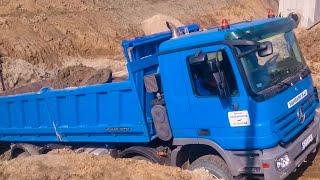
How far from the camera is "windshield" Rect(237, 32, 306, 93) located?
584 cm

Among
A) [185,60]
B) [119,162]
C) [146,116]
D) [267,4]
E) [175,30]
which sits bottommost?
[119,162]

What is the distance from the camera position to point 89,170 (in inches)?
235

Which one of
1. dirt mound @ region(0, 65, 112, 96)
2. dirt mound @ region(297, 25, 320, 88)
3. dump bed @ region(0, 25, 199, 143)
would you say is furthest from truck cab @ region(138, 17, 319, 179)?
dirt mound @ region(297, 25, 320, 88)

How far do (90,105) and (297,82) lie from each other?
3005 millimetres

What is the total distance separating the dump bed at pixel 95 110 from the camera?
6727mm

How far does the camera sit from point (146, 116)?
266 inches

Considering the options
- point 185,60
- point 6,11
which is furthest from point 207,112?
point 6,11

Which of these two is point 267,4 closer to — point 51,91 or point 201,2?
point 201,2

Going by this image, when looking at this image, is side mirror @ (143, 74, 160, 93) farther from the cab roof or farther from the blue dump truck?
the cab roof

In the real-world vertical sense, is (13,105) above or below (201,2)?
below

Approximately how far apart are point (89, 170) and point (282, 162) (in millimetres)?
2298

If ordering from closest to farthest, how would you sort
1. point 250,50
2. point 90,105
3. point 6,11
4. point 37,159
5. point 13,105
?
point 250,50, point 37,159, point 90,105, point 13,105, point 6,11

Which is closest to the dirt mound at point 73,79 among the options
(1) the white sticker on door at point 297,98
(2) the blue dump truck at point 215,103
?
(2) the blue dump truck at point 215,103

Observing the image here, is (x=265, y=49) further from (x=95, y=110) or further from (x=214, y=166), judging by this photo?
(x=95, y=110)
